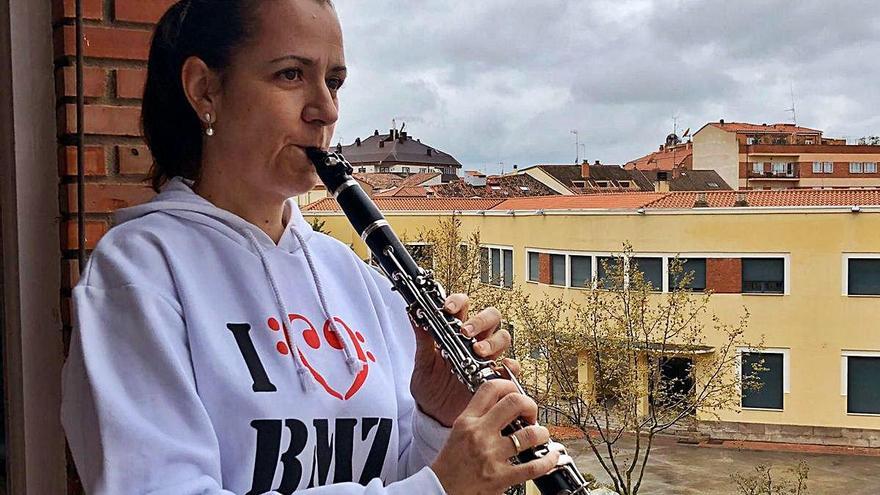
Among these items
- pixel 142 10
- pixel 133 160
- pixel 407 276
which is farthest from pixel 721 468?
pixel 142 10

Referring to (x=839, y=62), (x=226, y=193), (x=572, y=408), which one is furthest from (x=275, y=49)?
(x=572, y=408)

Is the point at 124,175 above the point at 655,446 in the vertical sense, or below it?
above

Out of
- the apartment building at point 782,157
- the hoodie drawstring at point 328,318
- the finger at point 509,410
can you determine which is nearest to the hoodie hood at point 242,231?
the hoodie drawstring at point 328,318

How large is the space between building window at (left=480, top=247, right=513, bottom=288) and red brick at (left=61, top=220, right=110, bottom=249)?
1119mm

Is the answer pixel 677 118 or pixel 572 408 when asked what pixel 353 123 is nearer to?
pixel 677 118

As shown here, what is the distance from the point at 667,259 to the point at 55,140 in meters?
1.59

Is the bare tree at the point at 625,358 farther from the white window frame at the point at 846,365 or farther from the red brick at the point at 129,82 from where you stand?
the red brick at the point at 129,82

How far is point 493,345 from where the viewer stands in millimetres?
1085

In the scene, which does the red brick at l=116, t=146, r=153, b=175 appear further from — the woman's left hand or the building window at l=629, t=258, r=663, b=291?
the building window at l=629, t=258, r=663, b=291

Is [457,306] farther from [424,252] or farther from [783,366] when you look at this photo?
[783,366]

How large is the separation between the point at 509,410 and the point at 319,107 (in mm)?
437

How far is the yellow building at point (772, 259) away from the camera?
1.96 metres

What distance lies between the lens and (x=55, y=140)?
1.52 metres

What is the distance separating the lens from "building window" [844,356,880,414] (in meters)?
2.01
